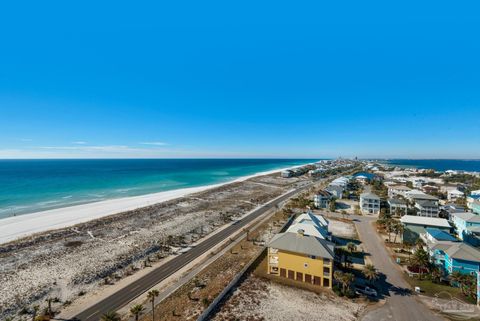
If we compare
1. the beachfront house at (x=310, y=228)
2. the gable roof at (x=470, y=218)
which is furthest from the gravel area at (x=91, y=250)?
the gable roof at (x=470, y=218)

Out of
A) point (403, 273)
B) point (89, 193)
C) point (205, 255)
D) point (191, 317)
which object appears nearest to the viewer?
point (191, 317)

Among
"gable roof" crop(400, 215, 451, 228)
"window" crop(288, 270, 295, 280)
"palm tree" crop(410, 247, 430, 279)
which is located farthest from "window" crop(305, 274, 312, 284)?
"gable roof" crop(400, 215, 451, 228)

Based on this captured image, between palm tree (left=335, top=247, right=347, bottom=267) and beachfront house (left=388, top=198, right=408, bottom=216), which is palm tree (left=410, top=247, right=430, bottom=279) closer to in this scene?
palm tree (left=335, top=247, right=347, bottom=267)

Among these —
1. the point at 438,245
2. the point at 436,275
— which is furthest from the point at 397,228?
the point at 436,275

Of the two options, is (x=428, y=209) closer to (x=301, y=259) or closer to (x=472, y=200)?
(x=472, y=200)

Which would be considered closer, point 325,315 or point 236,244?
point 325,315

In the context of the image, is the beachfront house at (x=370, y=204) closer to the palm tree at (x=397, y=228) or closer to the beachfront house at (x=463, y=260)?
the palm tree at (x=397, y=228)

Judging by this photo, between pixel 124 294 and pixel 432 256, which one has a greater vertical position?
pixel 432 256

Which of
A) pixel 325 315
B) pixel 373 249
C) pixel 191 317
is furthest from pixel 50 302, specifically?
pixel 373 249

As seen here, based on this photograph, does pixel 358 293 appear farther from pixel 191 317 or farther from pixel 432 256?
pixel 191 317
